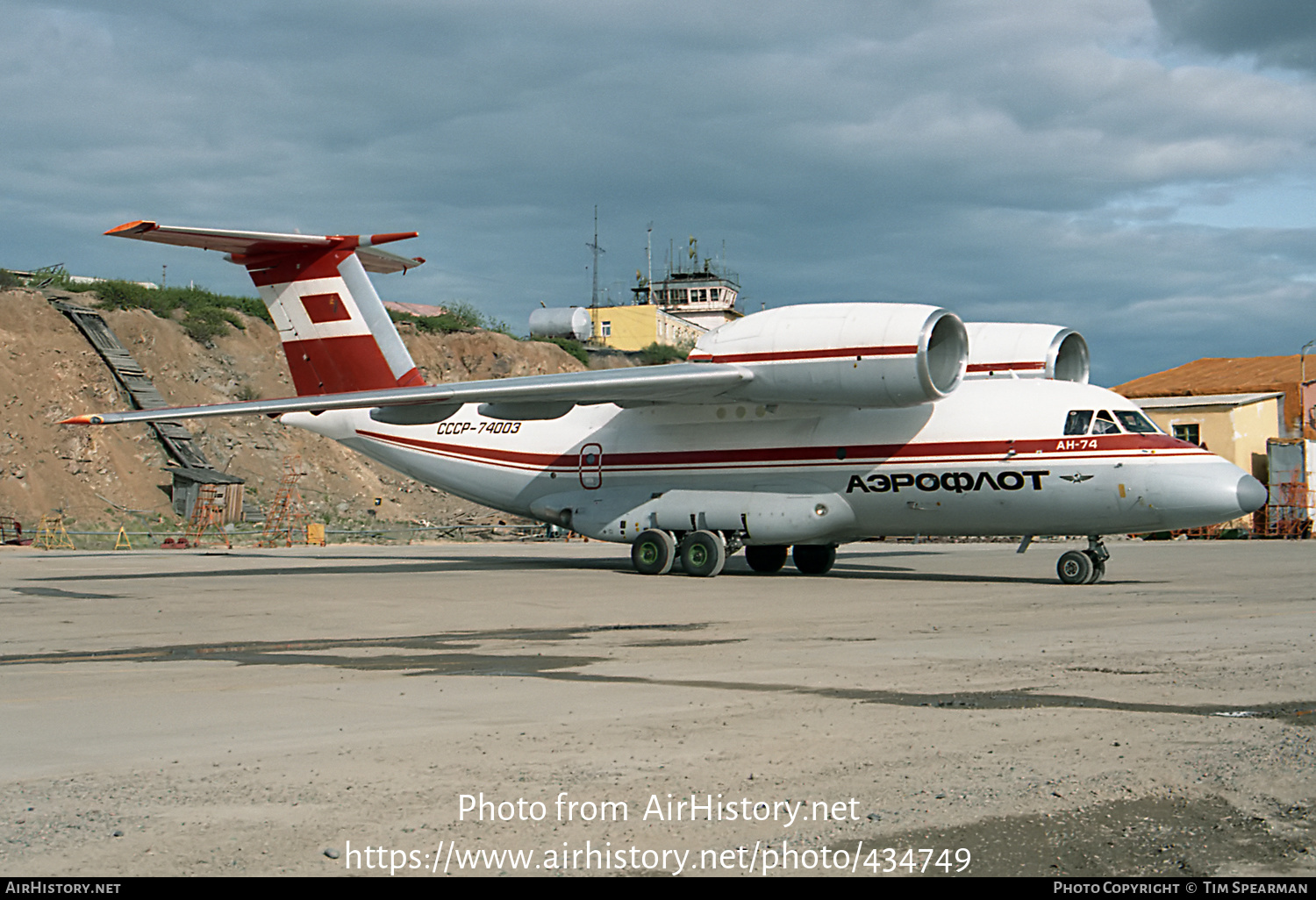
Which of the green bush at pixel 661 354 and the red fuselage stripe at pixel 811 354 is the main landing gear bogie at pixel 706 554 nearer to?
the red fuselage stripe at pixel 811 354

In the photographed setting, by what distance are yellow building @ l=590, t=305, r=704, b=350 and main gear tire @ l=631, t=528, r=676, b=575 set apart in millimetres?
59773

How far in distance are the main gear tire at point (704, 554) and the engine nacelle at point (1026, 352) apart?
5442 millimetres

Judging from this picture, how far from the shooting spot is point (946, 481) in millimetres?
18281

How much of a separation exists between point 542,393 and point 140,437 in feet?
113

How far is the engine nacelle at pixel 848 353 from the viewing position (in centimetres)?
1745

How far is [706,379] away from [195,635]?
926cm

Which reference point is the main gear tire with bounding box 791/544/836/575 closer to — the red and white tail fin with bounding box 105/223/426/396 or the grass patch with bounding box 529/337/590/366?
the red and white tail fin with bounding box 105/223/426/396

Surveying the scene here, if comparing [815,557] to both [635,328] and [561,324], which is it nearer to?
[561,324]

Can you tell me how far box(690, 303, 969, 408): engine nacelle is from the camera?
17.5 m

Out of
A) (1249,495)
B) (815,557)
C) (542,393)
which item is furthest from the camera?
(815,557)

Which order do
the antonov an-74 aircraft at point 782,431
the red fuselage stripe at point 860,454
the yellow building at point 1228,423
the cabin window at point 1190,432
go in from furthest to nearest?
the cabin window at point 1190,432 → the yellow building at point 1228,423 → the antonov an-74 aircraft at point 782,431 → the red fuselage stripe at point 860,454

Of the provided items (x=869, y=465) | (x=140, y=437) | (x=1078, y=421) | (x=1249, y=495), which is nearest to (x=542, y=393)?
(x=869, y=465)

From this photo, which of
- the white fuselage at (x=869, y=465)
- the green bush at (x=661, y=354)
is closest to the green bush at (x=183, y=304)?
the green bush at (x=661, y=354)

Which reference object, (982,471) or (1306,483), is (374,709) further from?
(1306,483)
